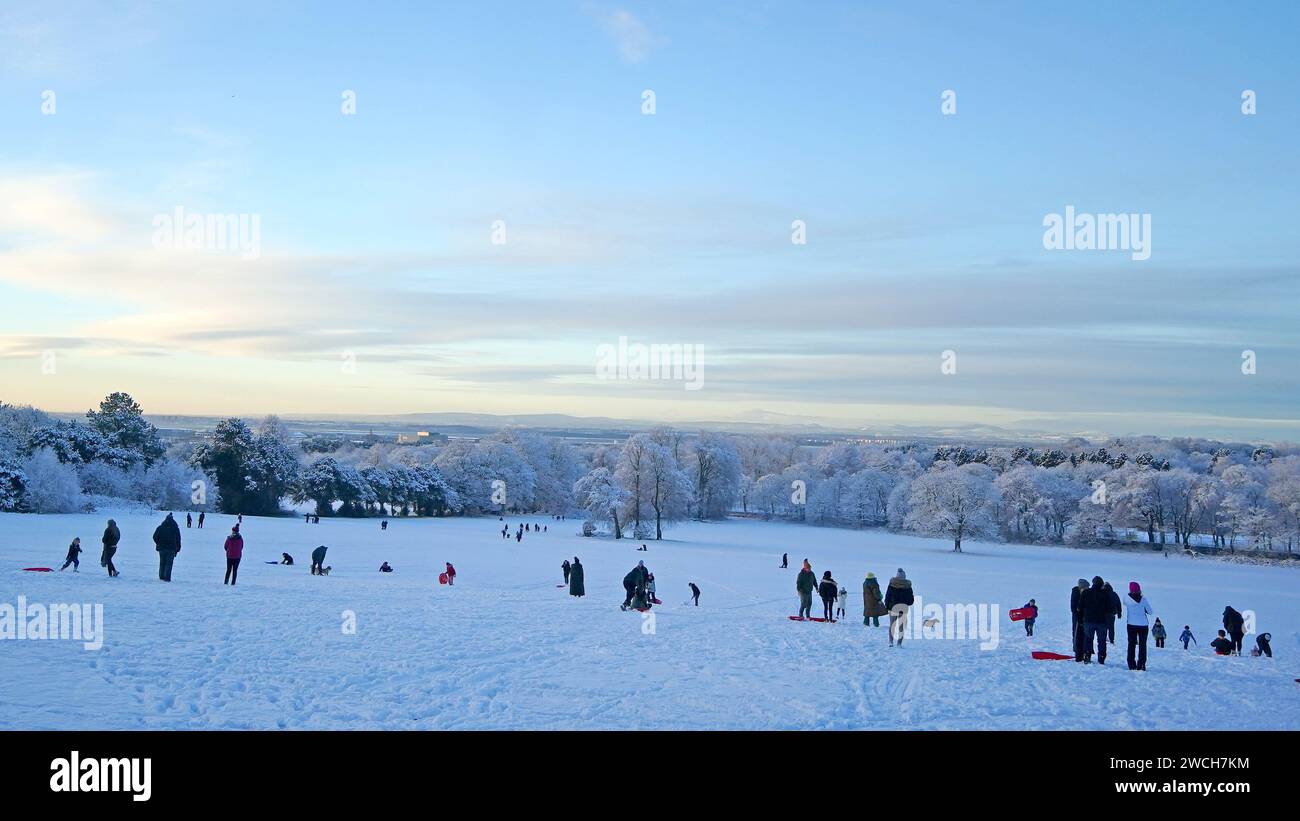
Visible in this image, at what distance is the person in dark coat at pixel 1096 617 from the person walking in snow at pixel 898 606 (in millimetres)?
3198

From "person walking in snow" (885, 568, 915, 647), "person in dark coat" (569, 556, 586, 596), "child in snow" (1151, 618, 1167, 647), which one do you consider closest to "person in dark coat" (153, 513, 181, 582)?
"person in dark coat" (569, 556, 586, 596)

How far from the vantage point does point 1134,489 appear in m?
97.2

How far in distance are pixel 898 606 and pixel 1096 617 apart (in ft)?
12.4

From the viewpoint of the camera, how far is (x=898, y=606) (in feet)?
60.4

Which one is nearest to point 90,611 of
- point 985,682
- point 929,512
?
point 985,682

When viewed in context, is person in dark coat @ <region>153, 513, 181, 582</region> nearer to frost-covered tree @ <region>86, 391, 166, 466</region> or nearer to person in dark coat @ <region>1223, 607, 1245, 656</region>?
person in dark coat @ <region>1223, 607, 1245, 656</region>

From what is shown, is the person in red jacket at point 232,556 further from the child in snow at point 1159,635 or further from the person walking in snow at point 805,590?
the child in snow at point 1159,635

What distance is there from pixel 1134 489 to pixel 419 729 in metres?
104

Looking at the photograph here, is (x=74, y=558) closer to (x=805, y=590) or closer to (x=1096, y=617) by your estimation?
(x=805, y=590)

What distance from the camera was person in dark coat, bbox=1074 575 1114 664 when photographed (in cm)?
1608

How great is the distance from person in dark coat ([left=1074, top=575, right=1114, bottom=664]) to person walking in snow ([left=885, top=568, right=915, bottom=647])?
126 inches

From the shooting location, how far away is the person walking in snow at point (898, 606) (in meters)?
18.0
